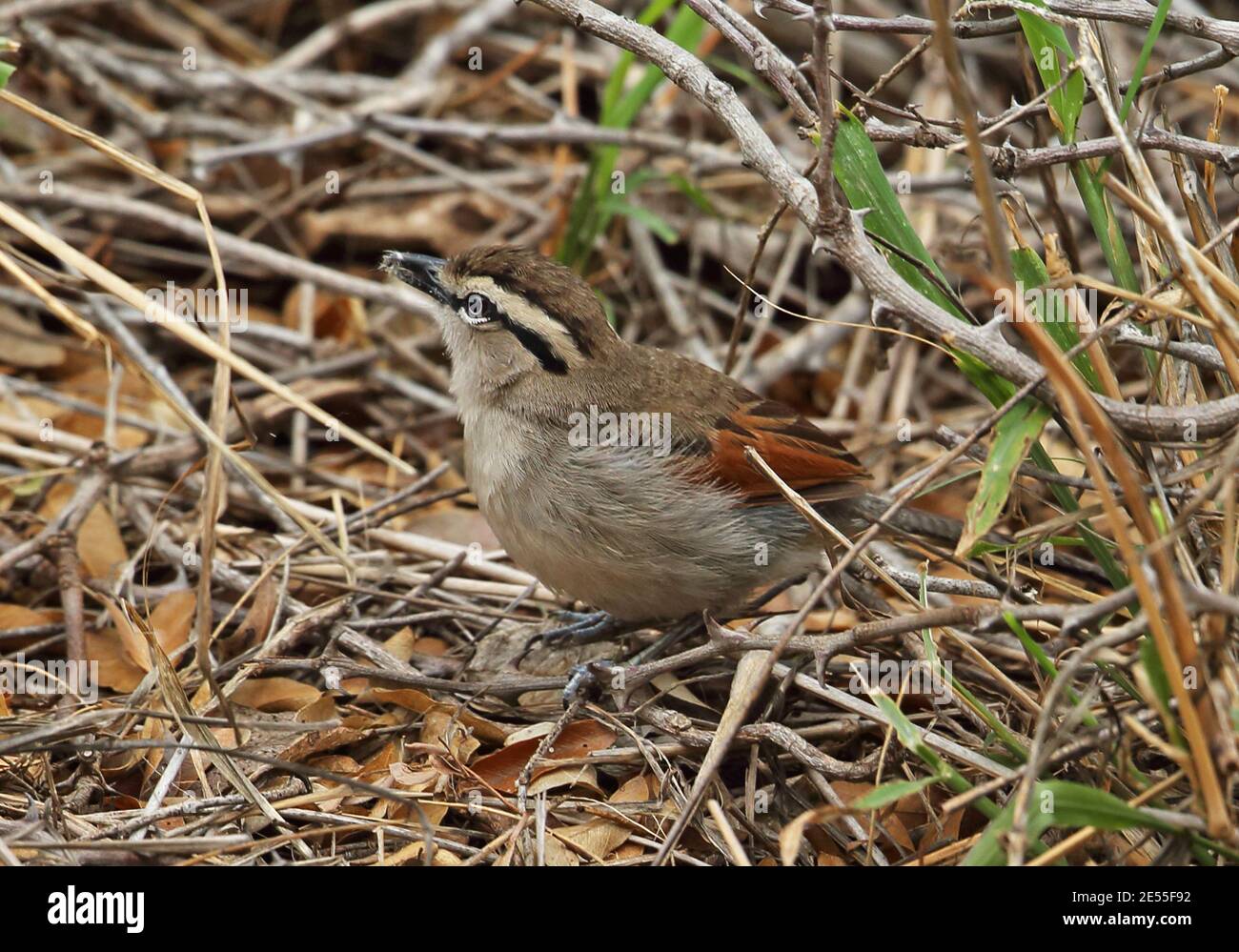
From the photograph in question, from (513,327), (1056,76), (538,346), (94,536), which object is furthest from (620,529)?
(94,536)

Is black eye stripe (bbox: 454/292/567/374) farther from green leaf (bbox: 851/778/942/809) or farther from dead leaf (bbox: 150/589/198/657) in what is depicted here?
green leaf (bbox: 851/778/942/809)

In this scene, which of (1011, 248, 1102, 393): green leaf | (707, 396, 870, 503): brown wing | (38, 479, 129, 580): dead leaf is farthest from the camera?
(38, 479, 129, 580): dead leaf

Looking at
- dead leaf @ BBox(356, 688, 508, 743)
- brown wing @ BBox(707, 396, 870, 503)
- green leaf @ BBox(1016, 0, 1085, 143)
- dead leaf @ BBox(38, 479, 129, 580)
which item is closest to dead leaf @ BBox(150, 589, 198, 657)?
dead leaf @ BBox(38, 479, 129, 580)

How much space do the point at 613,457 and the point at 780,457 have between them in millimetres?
619

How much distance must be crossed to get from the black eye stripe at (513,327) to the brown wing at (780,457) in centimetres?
64

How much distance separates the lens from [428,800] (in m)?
3.86

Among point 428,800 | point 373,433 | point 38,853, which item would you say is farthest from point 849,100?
point 38,853

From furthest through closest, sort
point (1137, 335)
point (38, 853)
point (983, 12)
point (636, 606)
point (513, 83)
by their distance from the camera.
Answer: point (513, 83)
point (983, 12)
point (636, 606)
point (1137, 335)
point (38, 853)

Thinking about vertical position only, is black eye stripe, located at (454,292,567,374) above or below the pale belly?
above

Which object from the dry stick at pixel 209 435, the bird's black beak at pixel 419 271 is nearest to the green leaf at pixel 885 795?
the dry stick at pixel 209 435

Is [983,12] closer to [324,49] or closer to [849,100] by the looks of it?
[849,100]

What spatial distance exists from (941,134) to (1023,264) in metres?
0.52

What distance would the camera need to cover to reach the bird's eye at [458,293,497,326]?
4723 mm

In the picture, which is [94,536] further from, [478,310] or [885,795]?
A: [885,795]
